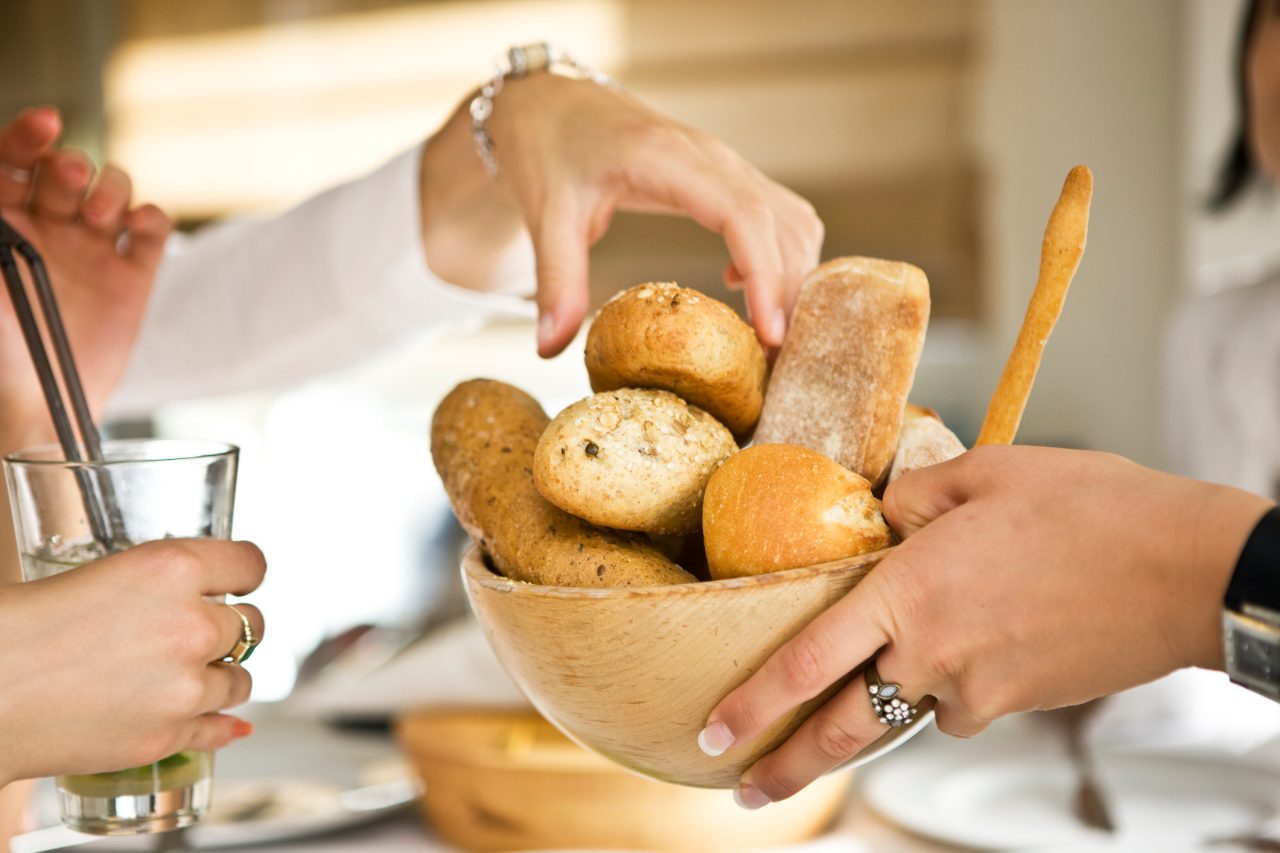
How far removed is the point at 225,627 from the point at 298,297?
24.6 inches

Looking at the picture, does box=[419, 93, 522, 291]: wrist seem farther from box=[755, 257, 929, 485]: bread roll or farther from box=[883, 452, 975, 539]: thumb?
box=[883, 452, 975, 539]: thumb

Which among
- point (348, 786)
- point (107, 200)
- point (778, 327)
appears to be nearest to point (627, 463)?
point (778, 327)

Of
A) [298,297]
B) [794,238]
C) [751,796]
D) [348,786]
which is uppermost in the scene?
[794,238]

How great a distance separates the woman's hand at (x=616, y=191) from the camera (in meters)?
→ 0.64

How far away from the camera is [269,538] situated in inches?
123

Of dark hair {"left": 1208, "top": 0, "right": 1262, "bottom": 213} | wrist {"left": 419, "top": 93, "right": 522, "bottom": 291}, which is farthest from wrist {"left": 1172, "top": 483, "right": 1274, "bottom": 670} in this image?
dark hair {"left": 1208, "top": 0, "right": 1262, "bottom": 213}

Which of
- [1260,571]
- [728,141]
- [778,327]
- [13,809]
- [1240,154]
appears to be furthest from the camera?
[728,141]

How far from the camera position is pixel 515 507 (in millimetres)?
521

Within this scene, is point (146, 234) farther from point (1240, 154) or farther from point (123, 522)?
point (1240, 154)

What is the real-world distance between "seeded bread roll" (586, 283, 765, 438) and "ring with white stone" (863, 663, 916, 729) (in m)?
0.15

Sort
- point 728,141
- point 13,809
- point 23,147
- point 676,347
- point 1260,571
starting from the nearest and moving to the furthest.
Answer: point 1260,571
point 676,347
point 23,147
point 13,809
point 728,141

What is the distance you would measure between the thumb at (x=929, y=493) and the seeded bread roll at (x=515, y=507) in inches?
3.6

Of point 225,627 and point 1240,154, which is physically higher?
point 1240,154

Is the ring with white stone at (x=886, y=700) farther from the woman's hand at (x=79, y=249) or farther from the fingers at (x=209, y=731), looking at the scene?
the woman's hand at (x=79, y=249)
